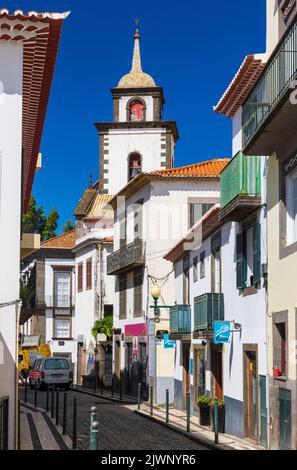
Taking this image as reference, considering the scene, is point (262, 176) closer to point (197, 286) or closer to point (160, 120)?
point (197, 286)

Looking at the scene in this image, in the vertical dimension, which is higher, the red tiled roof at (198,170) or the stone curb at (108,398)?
the red tiled roof at (198,170)

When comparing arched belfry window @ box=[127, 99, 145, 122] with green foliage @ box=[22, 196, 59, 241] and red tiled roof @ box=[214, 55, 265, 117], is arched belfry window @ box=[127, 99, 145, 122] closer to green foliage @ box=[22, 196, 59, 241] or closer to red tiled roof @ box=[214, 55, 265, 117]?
green foliage @ box=[22, 196, 59, 241]

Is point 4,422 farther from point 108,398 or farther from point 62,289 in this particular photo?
point 62,289

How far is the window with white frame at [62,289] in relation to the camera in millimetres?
60375

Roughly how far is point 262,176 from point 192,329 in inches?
425

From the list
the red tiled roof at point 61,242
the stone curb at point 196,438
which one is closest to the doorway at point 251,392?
the stone curb at point 196,438

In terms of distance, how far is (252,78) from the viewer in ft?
66.7

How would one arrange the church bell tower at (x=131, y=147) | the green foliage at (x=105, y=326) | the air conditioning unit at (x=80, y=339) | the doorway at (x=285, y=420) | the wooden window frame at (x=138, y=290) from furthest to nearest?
the church bell tower at (x=131, y=147), the air conditioning unit at (x=80, y=339), the green foliage at (x=105, y=326), the wooden window frame at (x=138, y=290), the doorway at (x=285, y=420)

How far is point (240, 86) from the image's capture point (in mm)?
20938

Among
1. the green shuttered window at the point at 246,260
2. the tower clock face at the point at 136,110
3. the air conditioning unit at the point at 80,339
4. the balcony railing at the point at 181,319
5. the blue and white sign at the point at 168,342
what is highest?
the tower clock face at the point at 136,110

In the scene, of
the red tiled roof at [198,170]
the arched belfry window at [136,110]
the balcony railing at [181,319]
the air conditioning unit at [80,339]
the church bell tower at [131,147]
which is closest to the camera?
the balcony railing at [181,319]

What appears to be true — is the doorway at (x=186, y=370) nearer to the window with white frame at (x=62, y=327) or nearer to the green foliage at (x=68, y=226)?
the window with white frame at (x=62, y=327)

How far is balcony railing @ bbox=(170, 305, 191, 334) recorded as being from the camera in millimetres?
29203
